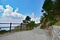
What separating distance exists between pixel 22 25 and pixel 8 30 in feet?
11.6

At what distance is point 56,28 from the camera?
10.0m

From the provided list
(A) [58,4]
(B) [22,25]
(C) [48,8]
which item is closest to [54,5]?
(A) [58,4]

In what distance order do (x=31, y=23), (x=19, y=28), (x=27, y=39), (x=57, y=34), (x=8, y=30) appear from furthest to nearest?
(x=31, y=23) < (x=19, y=28) < (x=8, y=30) < (x=27, y=39) < (x=57, y=34)

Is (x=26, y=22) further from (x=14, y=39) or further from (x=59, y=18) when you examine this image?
(x=14, y=39)

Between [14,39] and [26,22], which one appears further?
[26,22]

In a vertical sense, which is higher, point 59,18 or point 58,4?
point 58,4

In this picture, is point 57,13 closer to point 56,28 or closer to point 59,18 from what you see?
point 59,18

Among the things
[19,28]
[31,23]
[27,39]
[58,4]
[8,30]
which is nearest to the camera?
[27,39]

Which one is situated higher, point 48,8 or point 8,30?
point 48,8

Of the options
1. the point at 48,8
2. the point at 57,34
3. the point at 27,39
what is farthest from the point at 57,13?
the point at 57,34

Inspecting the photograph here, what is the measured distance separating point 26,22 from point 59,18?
6847 mm

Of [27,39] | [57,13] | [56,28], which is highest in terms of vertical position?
[57,13]

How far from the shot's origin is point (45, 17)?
2312 centimetres

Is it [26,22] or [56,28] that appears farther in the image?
[26,22]
